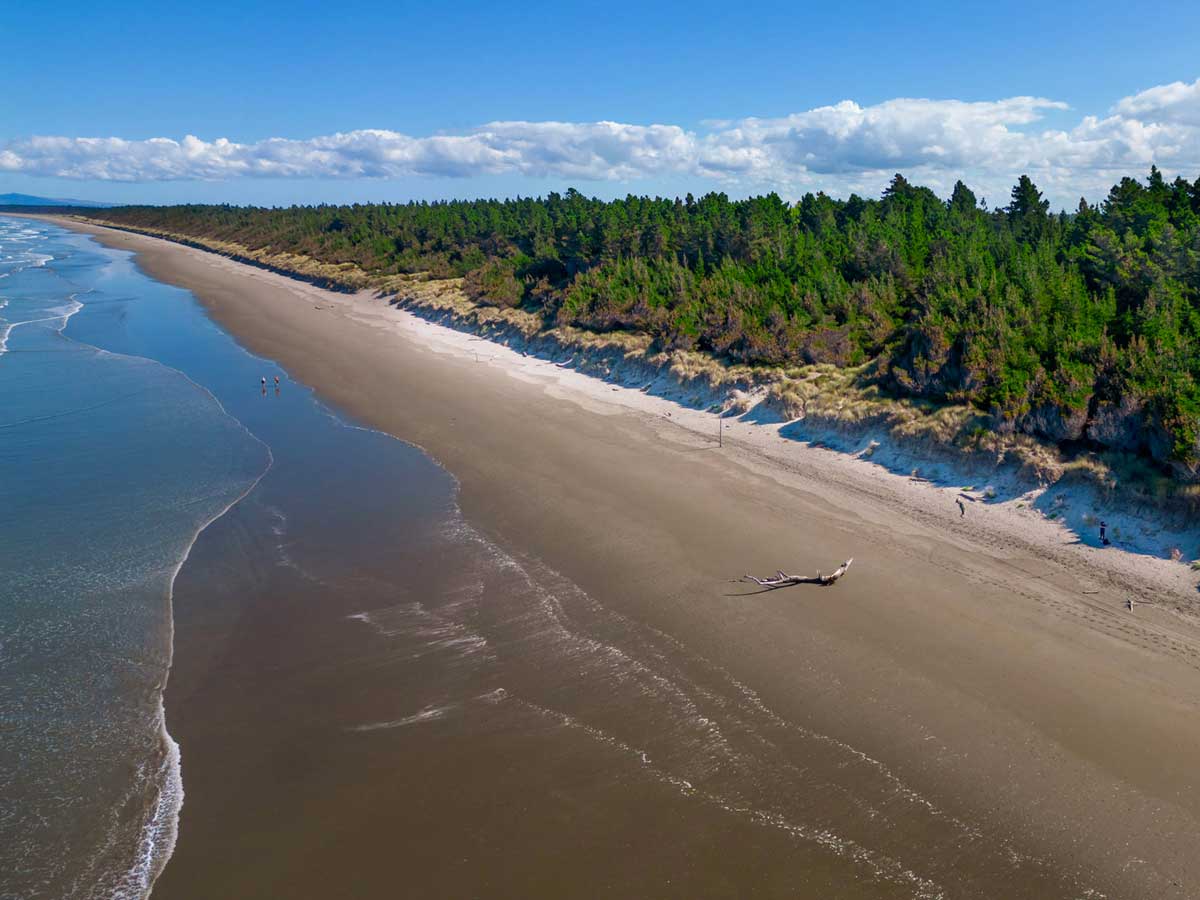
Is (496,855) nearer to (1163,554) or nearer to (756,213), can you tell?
(1163,554)

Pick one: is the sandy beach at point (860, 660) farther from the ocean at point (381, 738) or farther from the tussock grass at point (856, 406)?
the tussock grass at point (856, 406)

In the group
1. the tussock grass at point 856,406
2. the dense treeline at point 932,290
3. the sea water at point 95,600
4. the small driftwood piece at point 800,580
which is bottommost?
the sea water at point 95,600

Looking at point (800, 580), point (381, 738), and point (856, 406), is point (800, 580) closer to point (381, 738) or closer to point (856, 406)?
point (381, 738)

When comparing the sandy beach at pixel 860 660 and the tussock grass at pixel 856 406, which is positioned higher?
the tussock grass at pixel 856 406

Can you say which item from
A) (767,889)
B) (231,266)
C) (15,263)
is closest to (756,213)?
(767,889)

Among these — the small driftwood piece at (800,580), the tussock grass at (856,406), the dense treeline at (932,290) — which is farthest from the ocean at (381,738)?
the dense treeline at (932,290)

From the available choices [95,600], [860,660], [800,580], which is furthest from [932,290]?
[95,600]

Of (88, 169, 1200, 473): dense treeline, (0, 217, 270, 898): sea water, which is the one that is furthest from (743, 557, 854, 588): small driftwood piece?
(0, 217, 270, 898): sea water
